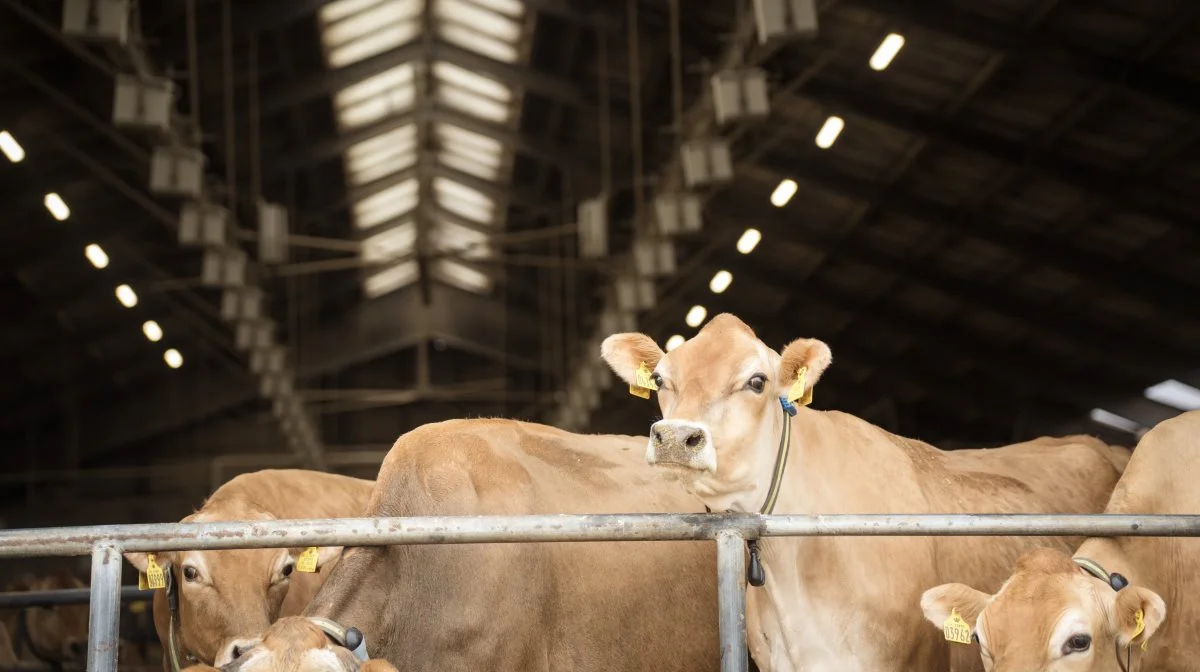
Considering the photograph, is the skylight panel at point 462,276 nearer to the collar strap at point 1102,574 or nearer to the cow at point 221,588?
the cow at point 221,588

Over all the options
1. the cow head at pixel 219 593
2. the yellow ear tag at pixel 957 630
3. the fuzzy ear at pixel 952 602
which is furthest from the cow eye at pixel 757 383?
the cow head at pixel 219 593

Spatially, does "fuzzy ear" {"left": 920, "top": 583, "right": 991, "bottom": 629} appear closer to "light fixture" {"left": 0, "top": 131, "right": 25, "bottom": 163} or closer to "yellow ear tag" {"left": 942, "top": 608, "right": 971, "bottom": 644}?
"yellow ear tag" {"left": 942, "top": 608, "right": 971, "bottom": 644}

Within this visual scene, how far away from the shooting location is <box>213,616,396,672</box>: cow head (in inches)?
167

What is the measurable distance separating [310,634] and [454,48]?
16.4 metres

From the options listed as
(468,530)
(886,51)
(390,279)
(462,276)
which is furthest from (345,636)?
(390,279)

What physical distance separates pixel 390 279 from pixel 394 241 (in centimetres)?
313

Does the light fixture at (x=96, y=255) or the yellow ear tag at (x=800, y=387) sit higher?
the light fixture at (x=96, y=255)

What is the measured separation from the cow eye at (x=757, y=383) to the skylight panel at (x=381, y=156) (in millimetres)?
17898

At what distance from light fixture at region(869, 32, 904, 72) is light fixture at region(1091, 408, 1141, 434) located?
10.2 metres

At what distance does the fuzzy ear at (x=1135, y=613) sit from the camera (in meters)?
4.63

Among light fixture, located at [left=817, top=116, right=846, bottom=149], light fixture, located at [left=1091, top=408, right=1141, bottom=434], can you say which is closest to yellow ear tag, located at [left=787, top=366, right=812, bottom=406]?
light fixture, located at [left=817, top=116, right=846, bottom=149]

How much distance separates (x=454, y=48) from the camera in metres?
20.1

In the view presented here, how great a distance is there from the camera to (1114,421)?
24.5 meters

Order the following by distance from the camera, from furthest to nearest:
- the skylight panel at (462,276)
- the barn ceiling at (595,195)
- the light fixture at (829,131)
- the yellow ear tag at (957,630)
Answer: the skylight panel at (462,276)
the light fixture at (829,131)
the barn ceiling at (595,195)
the yellow ear tag at (957,630)
